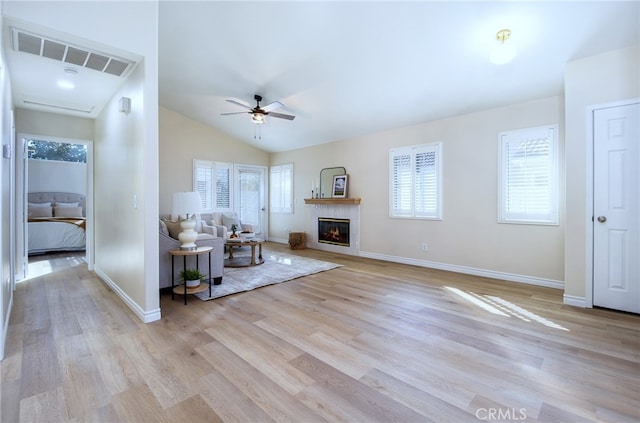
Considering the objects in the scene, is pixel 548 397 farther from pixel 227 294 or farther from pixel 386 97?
pixel 386 97

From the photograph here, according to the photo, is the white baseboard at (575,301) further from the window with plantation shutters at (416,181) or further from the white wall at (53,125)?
the white wall at (53,125)

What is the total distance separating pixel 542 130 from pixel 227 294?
180 inches

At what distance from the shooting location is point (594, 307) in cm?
306

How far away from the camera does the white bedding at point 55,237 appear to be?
229 inches

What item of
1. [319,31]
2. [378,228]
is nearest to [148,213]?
[319,31]

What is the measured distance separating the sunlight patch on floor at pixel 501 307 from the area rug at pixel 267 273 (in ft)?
7.13

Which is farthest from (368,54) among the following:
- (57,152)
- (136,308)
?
(57,152)

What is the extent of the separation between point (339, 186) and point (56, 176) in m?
7.51

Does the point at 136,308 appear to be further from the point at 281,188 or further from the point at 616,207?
the point at 281,188

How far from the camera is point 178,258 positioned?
355 cm

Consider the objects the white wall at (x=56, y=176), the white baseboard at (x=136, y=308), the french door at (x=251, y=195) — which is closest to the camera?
the white baseboard at (x=136, y=308)

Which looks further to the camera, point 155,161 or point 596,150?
point 596,150

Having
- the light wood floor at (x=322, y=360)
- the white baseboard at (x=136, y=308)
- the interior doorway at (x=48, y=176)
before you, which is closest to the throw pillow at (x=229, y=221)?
the interior doorway at (x=48, y=176)

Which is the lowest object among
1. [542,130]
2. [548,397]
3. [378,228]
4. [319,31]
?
[548,397]
